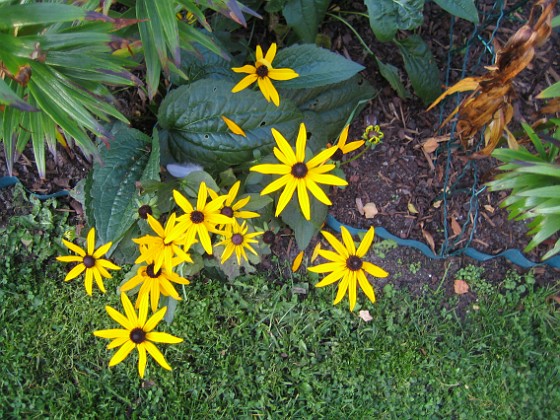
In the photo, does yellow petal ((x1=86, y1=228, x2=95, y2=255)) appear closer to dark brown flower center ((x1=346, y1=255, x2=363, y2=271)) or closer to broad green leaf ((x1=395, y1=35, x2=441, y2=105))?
dark brown flower center ((x1=346, y1=255, x2=363, y2=271))

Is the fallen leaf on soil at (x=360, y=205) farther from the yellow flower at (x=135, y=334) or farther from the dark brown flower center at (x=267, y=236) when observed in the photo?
the yellow flower at (x=135, y=334)

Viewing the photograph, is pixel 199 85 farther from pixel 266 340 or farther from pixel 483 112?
A: pixel 266 340

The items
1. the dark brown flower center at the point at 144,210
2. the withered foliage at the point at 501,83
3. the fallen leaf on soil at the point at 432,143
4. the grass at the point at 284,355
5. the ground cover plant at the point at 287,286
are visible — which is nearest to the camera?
the withered foliage at the point at 501,83

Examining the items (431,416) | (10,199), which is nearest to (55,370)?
(10,199)

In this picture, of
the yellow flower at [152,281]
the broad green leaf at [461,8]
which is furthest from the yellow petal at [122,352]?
the broad green leaf at [461,8]

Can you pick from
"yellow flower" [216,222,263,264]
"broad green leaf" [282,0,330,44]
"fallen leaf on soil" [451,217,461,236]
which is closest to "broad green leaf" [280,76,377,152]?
"broad green leaf" [282,0,330,44]
